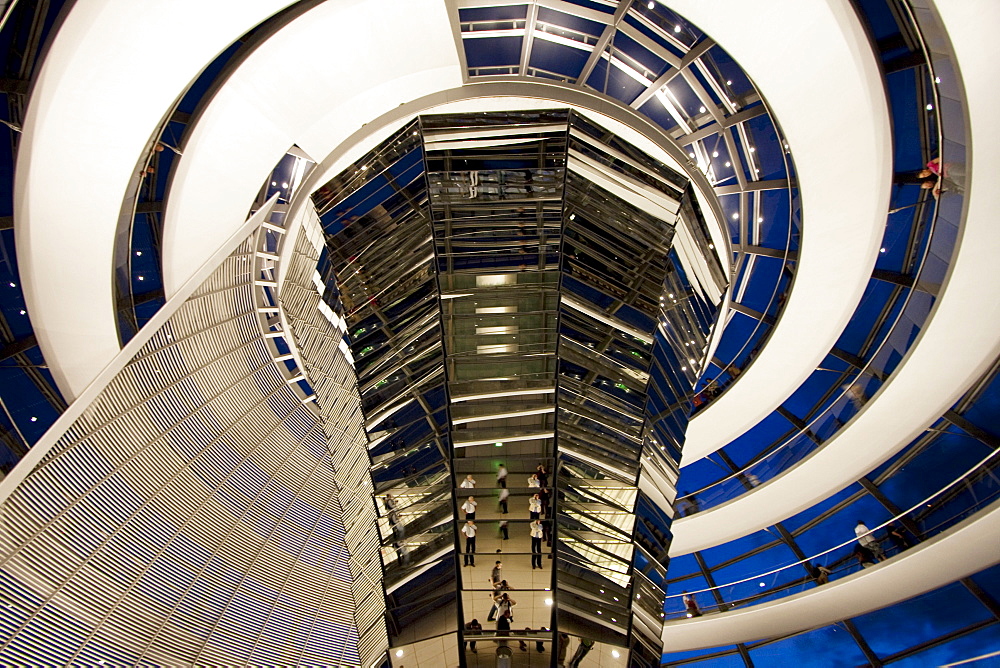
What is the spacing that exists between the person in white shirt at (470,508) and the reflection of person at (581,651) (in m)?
2.19

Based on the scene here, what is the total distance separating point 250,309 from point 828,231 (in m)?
10.6

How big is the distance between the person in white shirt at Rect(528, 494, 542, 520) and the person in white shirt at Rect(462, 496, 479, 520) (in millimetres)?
776

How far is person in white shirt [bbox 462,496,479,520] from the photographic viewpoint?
11.0m

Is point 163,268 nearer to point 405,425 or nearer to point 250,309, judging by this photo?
point 250,309

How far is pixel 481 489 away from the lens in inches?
445

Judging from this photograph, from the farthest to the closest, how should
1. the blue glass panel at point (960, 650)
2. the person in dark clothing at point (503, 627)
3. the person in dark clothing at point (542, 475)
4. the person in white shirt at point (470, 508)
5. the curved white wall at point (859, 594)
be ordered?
the blue glass panel at point (960, 650), the curved white wall at point (859, 594), the person in dark clothing at point (542, 475), the person in white shirt at point (470, 508), the person in dark clothing at point (503, 627)

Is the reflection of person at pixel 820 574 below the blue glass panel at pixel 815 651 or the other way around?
below

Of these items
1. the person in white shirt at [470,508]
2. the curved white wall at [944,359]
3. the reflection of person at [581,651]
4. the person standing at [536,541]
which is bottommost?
the reflection of person at [581,651]

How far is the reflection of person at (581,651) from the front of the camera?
398 inches

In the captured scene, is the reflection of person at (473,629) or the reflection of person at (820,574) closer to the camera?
the reflection of person at (473,629)

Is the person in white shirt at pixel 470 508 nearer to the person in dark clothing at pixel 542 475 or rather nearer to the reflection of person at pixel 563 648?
the person in dark clothing at pixel 542 475

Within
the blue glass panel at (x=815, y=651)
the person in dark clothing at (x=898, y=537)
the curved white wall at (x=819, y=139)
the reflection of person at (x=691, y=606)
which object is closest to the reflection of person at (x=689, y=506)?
the reflection of person at (x=691, y=606)

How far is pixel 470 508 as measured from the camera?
11023 mm

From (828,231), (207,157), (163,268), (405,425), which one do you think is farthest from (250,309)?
(828,231)
